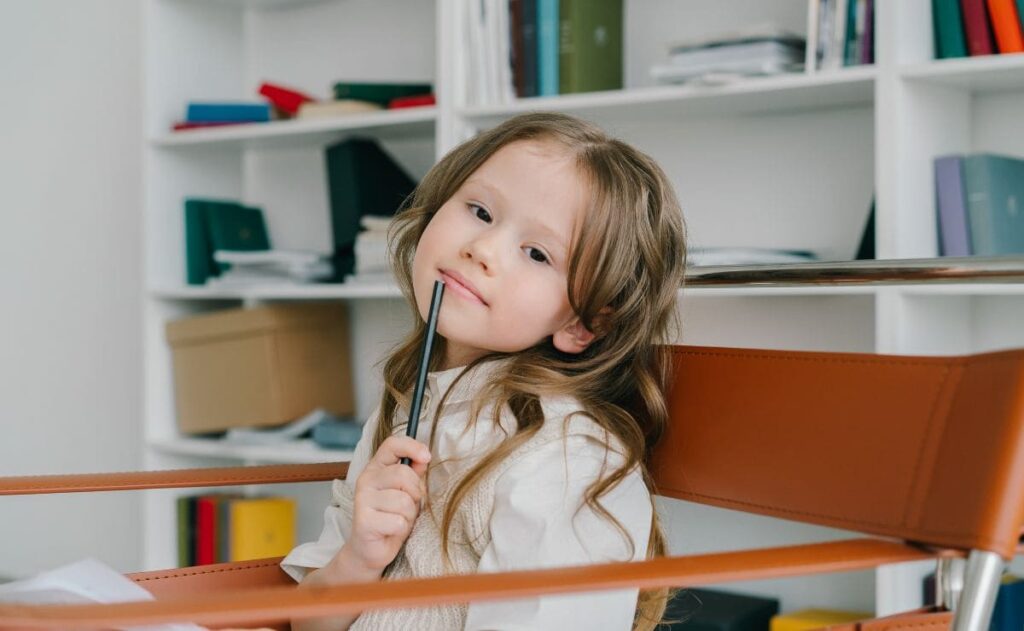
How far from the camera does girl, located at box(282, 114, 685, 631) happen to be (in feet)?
3.81

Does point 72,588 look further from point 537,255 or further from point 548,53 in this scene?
point 548,53

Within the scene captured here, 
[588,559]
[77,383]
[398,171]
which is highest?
[398,171]

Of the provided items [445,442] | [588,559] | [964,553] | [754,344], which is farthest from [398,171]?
[964,553]

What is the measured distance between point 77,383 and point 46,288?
30 centimetres

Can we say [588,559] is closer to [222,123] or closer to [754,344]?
[754,344]

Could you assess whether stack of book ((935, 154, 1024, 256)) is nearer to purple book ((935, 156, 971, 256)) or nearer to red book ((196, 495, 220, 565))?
purple book ((935, 156, 971, 256))

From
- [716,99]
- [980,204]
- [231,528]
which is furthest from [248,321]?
[980,204]

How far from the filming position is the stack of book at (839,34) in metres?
2.07

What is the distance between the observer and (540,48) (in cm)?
240

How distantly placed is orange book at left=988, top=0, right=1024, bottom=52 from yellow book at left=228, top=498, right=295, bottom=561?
190cm

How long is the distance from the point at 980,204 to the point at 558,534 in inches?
48.2

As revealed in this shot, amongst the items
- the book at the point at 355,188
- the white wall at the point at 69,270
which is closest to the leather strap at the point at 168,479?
the book at the point at 355,188

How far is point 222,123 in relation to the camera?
2.92 metres

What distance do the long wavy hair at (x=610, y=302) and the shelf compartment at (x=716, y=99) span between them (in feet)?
2.71
